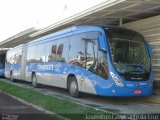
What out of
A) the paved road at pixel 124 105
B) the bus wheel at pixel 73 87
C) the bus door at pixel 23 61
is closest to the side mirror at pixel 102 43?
the paved road at pixel 124 105

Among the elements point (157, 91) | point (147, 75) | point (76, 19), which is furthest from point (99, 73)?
point (76, 19)

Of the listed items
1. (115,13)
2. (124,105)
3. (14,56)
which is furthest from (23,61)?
(124,105)

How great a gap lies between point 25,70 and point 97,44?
11.8m

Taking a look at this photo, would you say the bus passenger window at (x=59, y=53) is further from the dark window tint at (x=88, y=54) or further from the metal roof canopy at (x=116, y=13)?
the metal roof canopy at (x=116, y=13)

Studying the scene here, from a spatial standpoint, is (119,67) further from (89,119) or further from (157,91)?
(89,119)

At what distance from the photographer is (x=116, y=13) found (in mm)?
17594

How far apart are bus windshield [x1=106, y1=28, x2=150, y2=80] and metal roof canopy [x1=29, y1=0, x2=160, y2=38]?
1353 mm

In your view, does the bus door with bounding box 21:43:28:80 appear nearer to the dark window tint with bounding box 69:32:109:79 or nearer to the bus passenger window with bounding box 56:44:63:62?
the bus passenger window with bounding box 56:44:63:62

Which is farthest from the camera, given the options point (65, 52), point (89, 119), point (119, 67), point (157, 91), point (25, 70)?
point (25, 70)

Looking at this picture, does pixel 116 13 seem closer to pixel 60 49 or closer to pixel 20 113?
pixel 60 49

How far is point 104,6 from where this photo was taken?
15781 millimetres

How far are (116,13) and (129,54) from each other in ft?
12.5

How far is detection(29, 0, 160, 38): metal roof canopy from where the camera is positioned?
50.0ft

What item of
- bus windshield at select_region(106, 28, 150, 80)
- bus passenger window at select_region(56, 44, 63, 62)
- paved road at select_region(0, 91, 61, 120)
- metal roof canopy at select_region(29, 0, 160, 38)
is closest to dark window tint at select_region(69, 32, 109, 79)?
bus windshield at select_region(106, 28, 150, 80)
